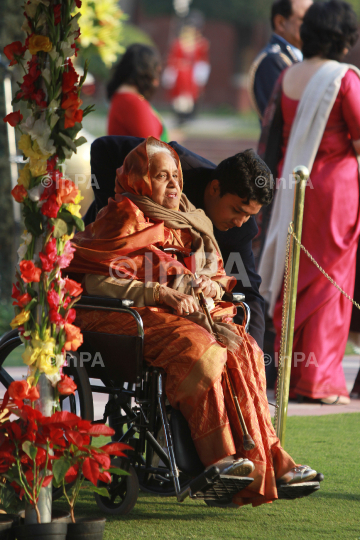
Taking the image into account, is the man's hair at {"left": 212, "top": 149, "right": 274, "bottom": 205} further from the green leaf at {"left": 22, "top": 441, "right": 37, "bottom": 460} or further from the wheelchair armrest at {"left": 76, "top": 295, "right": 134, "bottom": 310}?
the green leaf at {"left": 22, "top": 441, "right": 37, "bottom": 460}

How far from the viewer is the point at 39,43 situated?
2322mm

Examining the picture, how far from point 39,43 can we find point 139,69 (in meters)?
3.36

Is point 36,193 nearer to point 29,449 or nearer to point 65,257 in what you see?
point 65,257

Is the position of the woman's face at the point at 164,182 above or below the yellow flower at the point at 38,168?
below

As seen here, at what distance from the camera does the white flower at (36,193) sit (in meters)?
2.37

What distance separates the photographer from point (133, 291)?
9.55 ft

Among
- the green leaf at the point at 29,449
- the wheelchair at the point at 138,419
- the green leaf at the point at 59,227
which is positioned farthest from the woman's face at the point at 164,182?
the green leaf at the point at 29,449

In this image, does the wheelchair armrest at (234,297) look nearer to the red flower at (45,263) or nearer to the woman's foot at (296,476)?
the woman's foot at (296,476)

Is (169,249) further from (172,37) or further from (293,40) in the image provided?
(172,37)

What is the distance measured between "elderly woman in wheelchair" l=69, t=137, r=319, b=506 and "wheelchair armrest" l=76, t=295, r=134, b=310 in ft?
0.19

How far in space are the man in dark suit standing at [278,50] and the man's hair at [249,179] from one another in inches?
95.5

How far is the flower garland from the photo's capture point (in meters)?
2.35

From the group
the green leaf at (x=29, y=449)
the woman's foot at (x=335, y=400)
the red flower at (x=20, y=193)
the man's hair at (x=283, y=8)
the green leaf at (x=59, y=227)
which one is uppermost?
the man's hair at (x=283, y=8)

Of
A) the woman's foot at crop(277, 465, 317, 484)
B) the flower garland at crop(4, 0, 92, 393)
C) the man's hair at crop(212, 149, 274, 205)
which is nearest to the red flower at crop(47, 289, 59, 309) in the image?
the flower garland at crop(4, 0, 92, 393)
